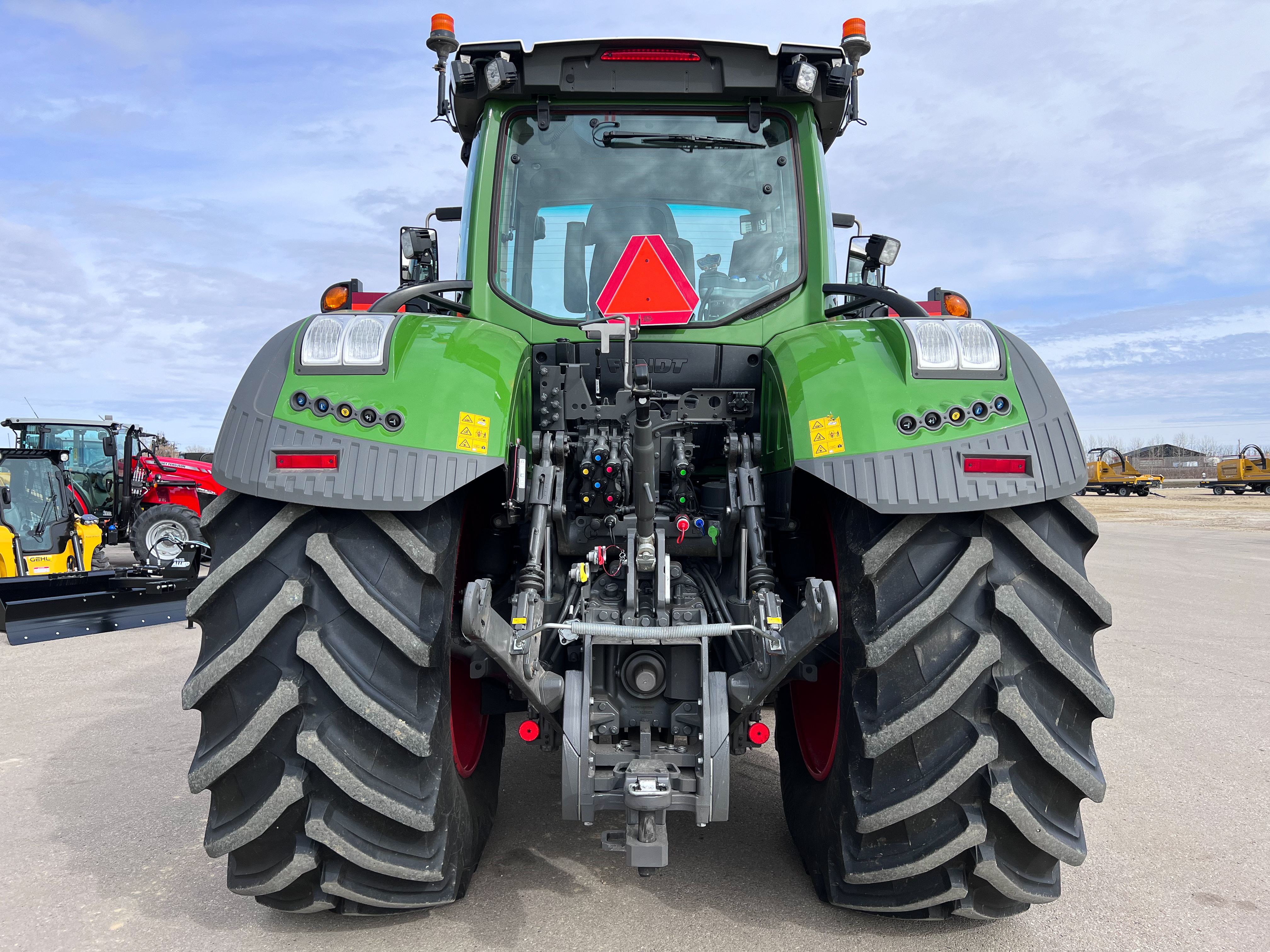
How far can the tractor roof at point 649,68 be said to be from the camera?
308cm

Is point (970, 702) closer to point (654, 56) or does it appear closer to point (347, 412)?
point (347, 412)

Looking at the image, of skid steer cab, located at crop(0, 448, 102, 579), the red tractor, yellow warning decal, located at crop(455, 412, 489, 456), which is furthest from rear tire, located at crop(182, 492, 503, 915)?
the red tractor

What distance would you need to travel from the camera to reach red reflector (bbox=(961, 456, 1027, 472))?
2.17m

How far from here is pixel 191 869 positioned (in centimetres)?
289

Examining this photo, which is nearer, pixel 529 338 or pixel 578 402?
pixel 578 402

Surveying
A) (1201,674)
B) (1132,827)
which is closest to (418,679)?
(1132,827)

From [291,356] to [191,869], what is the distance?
5.96 ft

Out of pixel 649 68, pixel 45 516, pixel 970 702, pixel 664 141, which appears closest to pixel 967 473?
pixel 970 702

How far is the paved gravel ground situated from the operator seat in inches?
80.2

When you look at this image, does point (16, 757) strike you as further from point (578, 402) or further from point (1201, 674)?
point (1201, 674)

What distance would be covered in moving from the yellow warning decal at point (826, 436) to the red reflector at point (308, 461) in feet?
4.03

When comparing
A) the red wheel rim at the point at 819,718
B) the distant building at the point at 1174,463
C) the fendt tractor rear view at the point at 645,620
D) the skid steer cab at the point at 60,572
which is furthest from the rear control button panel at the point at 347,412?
the distant building at the point at 1174,463

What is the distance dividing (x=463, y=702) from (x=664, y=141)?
211cm

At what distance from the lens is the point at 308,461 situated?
7.19 ft
